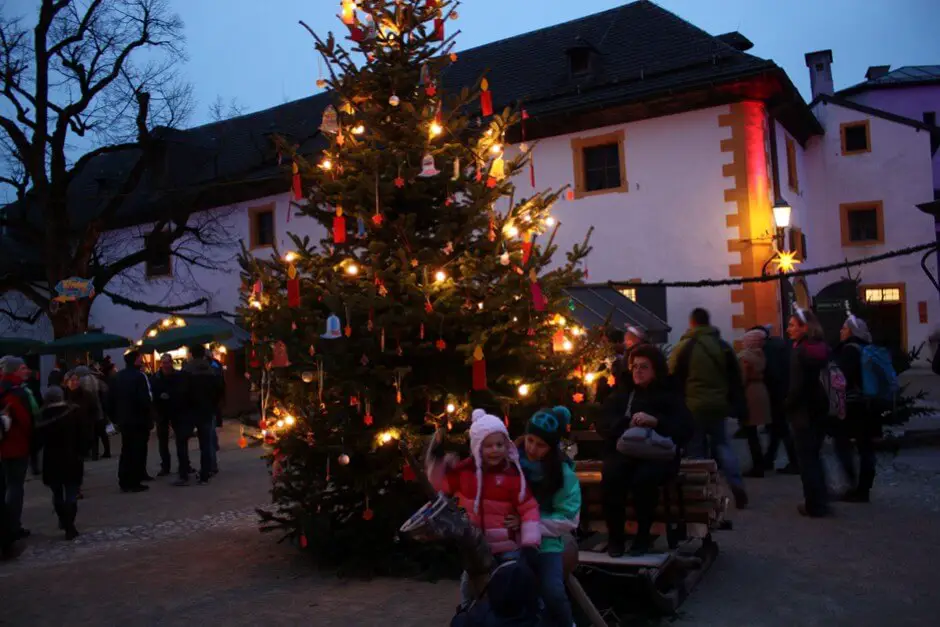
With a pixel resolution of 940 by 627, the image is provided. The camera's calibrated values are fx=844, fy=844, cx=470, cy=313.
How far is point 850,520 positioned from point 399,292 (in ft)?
15.2

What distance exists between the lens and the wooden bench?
17.7ft

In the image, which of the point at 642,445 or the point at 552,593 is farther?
the point at 642,445

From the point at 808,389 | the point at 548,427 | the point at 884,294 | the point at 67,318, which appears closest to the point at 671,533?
the point at 548,427

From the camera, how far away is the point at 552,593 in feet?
14.3

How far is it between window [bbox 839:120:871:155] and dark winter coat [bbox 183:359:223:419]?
2335 cm

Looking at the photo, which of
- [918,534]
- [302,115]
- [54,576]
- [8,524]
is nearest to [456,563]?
[54,576]

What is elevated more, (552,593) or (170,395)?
(170,395)

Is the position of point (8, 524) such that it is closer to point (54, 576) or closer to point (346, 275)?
point (54, 576)

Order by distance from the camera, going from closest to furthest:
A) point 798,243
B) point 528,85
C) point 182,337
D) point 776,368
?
1. point 776,368
2. point 182,337
3. point 528,85
4. point 798,243

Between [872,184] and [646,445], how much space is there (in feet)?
84.4

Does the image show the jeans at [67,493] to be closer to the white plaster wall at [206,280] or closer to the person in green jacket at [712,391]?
the person in green jacket at [712,391]

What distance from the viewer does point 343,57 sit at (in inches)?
299

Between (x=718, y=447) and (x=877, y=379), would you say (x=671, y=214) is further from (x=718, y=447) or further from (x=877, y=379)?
(x=718, y=447)

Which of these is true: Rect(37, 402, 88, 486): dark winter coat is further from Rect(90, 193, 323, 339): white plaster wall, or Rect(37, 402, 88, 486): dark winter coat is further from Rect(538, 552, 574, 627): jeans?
Rect(90, 193, 323, 339): white plaster wall
